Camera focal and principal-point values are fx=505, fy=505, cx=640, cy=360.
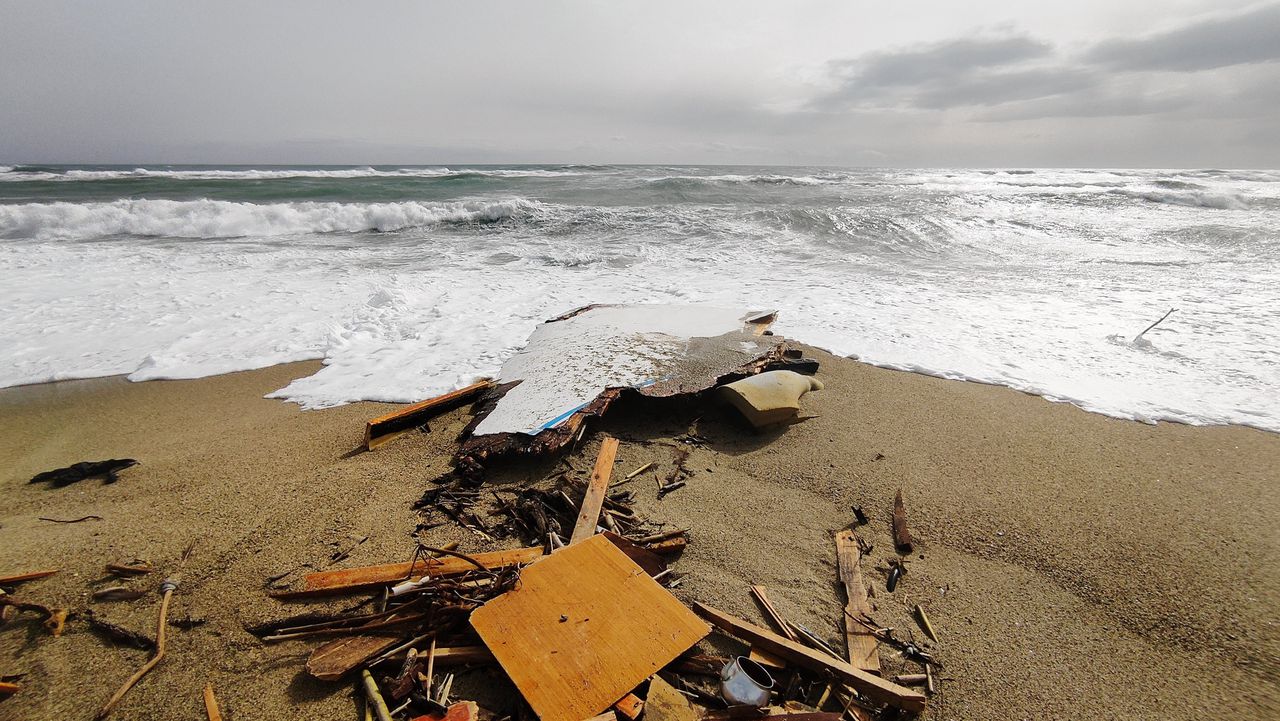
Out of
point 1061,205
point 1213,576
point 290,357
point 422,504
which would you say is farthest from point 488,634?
point 1061,205

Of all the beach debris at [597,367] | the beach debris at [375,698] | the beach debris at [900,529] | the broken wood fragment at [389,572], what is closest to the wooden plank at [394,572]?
the broken wood fragment at [389,572]

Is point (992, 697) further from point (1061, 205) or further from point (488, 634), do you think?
point (1061, 205)

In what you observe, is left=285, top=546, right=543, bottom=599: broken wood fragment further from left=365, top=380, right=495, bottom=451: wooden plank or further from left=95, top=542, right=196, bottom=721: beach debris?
left=365, top=380, right=495, bottom=451: wooden plank

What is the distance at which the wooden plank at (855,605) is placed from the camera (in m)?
2.23

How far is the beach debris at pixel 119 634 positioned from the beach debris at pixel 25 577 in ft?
1.63

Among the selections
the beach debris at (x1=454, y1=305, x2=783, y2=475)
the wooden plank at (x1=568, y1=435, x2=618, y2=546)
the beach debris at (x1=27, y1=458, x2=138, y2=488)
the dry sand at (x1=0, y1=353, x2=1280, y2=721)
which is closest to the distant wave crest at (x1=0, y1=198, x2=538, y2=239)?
the dry sand at (x1=0, y1=353, x2=1280, y2=721)

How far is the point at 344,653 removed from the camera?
83.7 inches

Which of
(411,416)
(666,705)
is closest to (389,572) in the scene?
(666,705)

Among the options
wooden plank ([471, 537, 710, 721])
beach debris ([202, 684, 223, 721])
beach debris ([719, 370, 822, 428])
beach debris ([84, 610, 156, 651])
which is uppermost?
beach debris ([719, 370, 822, 428])

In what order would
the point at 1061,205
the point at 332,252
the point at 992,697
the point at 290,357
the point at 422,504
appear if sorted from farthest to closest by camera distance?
the point at 1061,205 < the point at 332,252 < the point at 290,357 < the point at 422,504 < the point at 992,697

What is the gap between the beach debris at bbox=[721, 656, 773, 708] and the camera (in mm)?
1929

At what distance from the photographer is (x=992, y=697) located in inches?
84.0

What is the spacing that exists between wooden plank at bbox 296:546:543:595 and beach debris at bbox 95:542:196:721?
53 centimetres

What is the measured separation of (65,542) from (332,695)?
211cm
